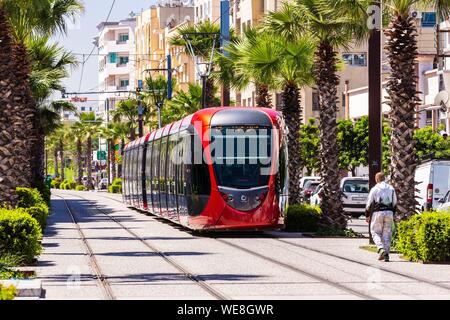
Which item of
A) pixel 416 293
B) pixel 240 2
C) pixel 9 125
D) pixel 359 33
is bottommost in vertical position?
pixel 416 293

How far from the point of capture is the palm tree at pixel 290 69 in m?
40.8

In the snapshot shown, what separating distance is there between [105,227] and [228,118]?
31.9ft

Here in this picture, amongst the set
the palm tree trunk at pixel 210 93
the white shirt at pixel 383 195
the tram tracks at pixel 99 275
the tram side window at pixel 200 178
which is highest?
the palm tree trunk at pixel 210 93

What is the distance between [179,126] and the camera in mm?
36750

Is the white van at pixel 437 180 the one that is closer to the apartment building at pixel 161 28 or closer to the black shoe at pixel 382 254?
the black shoe at pixel 382 254

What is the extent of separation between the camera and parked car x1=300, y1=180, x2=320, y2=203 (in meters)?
56.2

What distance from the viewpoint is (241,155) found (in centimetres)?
3306

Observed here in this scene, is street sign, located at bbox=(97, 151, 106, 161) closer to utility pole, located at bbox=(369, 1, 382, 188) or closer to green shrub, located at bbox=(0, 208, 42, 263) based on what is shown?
utility pole, located at bbox=(369, 1, 382, 188)

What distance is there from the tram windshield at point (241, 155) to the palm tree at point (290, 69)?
7.22 m

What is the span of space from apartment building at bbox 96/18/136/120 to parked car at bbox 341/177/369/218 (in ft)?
409

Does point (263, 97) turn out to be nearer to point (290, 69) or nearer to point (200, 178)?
point (290, 69)

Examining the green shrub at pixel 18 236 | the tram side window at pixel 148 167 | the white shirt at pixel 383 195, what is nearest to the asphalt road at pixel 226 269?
the green shrub at pixel 18 236
